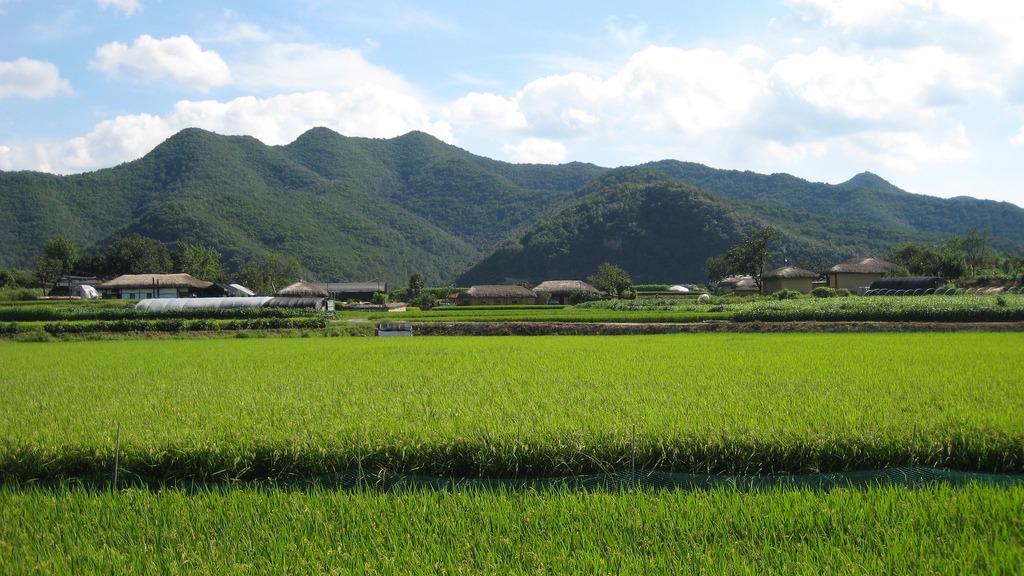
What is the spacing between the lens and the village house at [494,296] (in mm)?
67562

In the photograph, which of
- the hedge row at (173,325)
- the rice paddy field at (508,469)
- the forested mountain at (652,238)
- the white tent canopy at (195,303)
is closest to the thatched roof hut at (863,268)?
the forested mountain at (652,238)

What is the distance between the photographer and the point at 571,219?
351 ft

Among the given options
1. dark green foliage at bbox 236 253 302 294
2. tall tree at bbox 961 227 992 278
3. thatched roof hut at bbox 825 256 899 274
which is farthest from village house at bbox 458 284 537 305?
tall tree at bbox 961 227 992 278

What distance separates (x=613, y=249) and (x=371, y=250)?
44.6 meters

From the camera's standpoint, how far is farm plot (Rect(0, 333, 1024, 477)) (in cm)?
601

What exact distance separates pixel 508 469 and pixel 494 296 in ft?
201

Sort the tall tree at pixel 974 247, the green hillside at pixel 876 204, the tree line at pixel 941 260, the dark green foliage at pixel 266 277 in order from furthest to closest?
1. the green hillside at pixel 876 204
2. the dark green foliage at pixel 266 277
3. the tall tree at pixel 974 247
4. the tree line at pixel 941 260

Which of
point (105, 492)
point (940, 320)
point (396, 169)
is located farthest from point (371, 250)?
point (105, 492)

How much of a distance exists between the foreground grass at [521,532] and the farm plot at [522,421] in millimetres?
799

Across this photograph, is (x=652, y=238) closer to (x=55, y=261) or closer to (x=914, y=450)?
(x=55, y=261)

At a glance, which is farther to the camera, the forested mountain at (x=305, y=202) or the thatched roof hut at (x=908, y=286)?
the forested mountain at (x=305, y=202)

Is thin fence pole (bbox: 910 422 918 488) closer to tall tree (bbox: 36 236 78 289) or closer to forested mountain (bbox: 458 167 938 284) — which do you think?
tall tree (bbox: 36 236 78 289)

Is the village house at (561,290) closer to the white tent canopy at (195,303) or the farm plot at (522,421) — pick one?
the white tent canopy at (195,303)

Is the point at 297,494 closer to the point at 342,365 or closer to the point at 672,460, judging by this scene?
the point at 672,460
